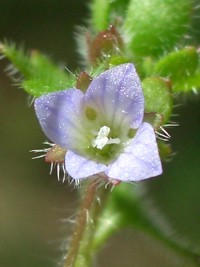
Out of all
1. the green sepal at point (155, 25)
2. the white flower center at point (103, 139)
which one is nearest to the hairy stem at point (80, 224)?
the white flower center at point (103, 139)

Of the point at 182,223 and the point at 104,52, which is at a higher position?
the point at 104,52

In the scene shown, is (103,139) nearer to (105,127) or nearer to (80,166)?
(105,127)

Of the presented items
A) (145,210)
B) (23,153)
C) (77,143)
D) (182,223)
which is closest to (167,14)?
(77,143)

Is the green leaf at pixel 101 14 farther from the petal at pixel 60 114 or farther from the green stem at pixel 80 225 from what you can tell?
the green stem at pixel 80 225

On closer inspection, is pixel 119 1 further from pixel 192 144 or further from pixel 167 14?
pixel 192 144

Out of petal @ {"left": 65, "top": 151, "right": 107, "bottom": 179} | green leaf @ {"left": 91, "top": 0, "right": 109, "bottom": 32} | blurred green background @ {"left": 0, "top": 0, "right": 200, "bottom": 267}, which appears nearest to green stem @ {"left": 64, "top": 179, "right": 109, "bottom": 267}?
petal @ {"left": 65, "top": 151, "right": 107, "bottom": 179}

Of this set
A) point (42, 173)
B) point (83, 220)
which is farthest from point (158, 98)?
point (42, 173)
